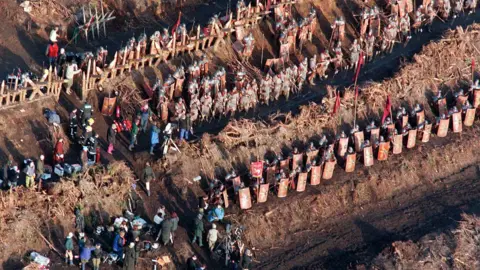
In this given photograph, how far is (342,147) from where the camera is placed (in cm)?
5222

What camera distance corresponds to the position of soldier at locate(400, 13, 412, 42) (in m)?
59.1

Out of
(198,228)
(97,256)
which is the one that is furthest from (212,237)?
(97,256)

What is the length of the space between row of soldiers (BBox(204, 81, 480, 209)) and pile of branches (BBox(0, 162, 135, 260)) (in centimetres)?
364

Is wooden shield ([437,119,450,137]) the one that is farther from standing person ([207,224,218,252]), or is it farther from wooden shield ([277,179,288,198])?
standing person ([207,224,218,252])

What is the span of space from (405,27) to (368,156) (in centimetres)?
906

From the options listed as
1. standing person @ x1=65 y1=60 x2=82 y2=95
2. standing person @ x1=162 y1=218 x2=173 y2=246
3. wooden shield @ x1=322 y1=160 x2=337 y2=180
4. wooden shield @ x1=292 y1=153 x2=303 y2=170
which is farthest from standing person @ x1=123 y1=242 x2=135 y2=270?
wooden shield @ x1=322 y1=160 x2=337 y2=180

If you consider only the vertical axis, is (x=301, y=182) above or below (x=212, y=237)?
above

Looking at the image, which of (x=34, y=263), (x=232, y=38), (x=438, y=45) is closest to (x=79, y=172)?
(x=34, y=263)

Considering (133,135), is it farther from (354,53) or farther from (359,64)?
(354,53)

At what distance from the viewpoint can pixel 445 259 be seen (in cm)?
4859

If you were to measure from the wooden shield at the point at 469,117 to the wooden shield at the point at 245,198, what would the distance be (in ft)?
37.8

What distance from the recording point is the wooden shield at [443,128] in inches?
2157

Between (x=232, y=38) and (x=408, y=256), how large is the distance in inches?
524

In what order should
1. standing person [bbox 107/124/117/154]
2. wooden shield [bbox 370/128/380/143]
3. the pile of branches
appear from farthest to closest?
1. wooden shield [bbox 370/128/380/143]
2. standing person [bbox 107/124/117/154]
3. the pile of branches
